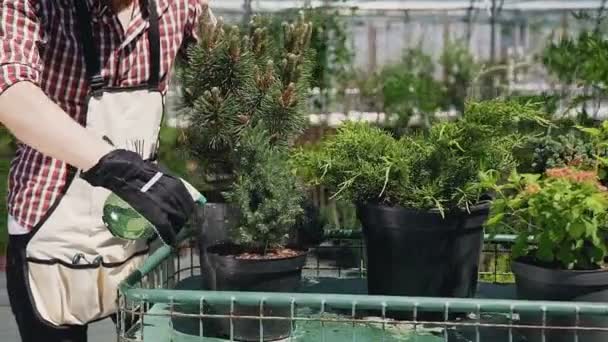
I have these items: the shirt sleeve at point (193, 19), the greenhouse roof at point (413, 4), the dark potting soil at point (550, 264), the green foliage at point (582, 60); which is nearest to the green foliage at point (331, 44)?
the greenhouse roof at point (413, 4)

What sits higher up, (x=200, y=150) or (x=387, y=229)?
(x=200, y=150)

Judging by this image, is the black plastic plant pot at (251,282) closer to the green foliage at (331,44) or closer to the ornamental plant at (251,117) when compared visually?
the ornamental plant at (251,117)

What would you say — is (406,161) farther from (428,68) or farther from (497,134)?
(428,68)

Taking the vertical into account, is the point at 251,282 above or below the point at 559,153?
below

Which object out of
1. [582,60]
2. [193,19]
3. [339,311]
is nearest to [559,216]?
[339,311]

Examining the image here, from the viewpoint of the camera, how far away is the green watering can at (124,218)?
5.27 feet

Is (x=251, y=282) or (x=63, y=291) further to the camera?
(x=63, y=291)

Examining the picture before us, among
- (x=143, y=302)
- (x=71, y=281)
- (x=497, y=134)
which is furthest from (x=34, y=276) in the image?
(x=497, y=134)

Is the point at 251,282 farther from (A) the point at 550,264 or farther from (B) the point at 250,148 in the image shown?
(A) the point at 550,264

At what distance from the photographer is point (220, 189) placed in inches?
67.9

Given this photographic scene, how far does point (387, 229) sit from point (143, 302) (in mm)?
443

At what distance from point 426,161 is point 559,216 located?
9.4 inches

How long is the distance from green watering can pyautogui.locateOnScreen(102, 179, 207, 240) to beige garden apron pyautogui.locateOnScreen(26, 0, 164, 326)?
0.36 ft

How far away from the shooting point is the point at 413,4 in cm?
723
